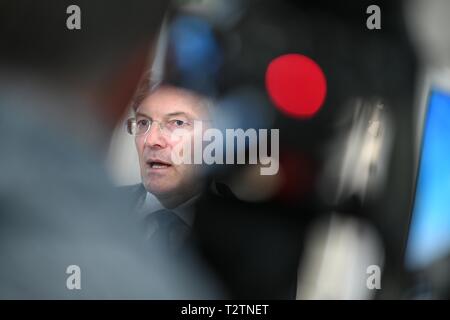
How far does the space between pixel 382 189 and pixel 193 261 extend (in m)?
0.84

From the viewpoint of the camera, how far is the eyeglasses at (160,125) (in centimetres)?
294

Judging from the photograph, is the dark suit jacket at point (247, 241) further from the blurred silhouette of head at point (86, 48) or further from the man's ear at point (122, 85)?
the blurred silhouette of head at point (86, 48)

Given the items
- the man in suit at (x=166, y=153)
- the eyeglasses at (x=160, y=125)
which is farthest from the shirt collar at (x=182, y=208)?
the eyeglasses at (x=160, y=125)

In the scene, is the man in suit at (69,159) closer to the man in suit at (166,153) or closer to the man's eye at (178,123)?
the man in suit at (166,153)

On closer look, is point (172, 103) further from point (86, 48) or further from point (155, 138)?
point (86, 48)

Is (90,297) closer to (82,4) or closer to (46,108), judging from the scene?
(46,108)

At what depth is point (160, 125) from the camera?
2.95 m

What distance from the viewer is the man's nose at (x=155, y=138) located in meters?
2.94

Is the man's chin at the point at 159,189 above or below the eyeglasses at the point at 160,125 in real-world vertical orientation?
below

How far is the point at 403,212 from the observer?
2951 mm

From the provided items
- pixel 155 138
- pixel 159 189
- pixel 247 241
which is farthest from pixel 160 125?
pixel 247 241

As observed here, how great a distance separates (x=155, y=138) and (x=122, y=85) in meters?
0.26

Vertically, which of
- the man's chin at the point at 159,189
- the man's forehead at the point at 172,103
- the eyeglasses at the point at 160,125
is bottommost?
the man's chin at the point at 159,189

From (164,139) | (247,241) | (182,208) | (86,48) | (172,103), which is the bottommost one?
(247,241)
